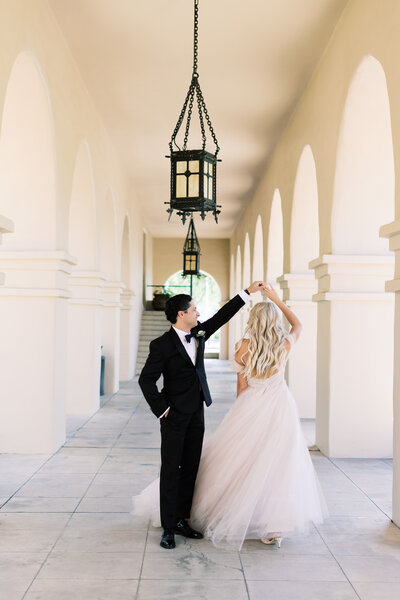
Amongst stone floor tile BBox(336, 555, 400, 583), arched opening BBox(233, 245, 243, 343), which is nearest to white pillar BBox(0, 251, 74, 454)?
stone floor tile BBox(336, 555, 400, 583)

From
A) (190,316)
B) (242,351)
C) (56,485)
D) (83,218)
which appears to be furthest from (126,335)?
(190,316)

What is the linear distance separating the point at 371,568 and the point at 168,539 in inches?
51.9

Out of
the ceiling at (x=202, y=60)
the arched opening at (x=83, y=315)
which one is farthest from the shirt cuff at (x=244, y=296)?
the arched opening at (x=83, y=315)

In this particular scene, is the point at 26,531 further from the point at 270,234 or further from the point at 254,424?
the point at 270,234

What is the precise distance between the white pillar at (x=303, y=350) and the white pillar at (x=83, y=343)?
3.07 meters

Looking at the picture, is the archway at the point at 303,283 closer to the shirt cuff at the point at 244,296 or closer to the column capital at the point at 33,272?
the column capital at the point at 33,272

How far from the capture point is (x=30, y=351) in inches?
290

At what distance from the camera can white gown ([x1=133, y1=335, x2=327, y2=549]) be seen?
429cm

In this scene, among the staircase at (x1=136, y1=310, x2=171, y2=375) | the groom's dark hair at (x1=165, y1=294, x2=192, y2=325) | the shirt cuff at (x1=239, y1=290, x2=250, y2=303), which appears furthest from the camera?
the staircase at (x1=136, y1=310, x2=171, y2=375)

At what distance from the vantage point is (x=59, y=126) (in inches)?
292

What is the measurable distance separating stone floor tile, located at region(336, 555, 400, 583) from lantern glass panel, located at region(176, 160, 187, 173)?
3.13 m

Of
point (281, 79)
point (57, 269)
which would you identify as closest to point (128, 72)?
point (281, 79)

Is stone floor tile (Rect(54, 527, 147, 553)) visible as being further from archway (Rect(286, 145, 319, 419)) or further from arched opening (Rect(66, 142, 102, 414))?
archway (Rect(286, 145, 319, 419))

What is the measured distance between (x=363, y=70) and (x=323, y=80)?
155 cm
